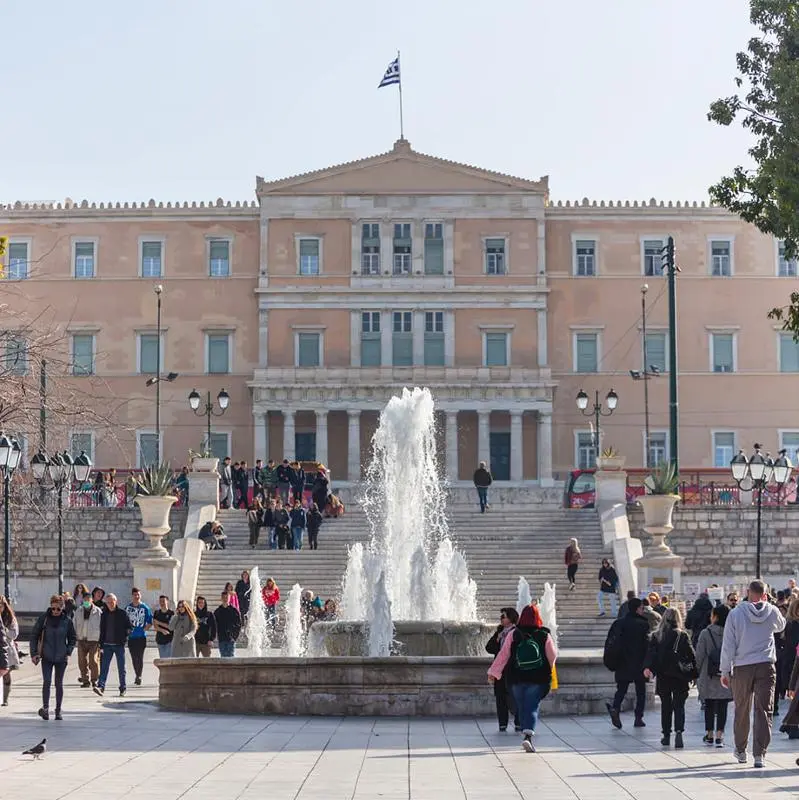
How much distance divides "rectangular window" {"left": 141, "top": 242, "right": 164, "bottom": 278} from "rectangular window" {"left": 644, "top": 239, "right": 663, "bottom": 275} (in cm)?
1669

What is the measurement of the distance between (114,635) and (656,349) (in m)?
42.0

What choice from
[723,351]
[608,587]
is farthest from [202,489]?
[723,351]

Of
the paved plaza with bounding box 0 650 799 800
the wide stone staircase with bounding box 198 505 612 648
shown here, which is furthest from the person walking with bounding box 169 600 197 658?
the wide stone staircase with bounding box 198 505 612 648

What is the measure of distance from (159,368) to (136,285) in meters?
3.16

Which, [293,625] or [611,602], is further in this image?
[611,602]

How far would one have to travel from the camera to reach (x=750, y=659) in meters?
14.6

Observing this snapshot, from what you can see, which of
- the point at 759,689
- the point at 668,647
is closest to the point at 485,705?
the point at 668,647

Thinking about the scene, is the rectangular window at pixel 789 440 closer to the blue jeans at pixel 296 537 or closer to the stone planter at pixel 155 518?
the blue jeans at pixel 296 537

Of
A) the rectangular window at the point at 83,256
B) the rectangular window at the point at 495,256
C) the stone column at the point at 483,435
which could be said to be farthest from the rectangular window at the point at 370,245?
the rectangular window at the point at 83,256

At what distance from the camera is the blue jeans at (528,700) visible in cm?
1606

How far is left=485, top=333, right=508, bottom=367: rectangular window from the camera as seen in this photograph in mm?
62656

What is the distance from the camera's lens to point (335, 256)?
6303 cm

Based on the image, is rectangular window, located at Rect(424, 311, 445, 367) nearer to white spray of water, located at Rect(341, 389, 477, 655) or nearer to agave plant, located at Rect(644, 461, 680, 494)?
white spray of water, located at Rect(341, 389, 477, 655)

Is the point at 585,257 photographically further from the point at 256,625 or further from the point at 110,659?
the point at 110,659
